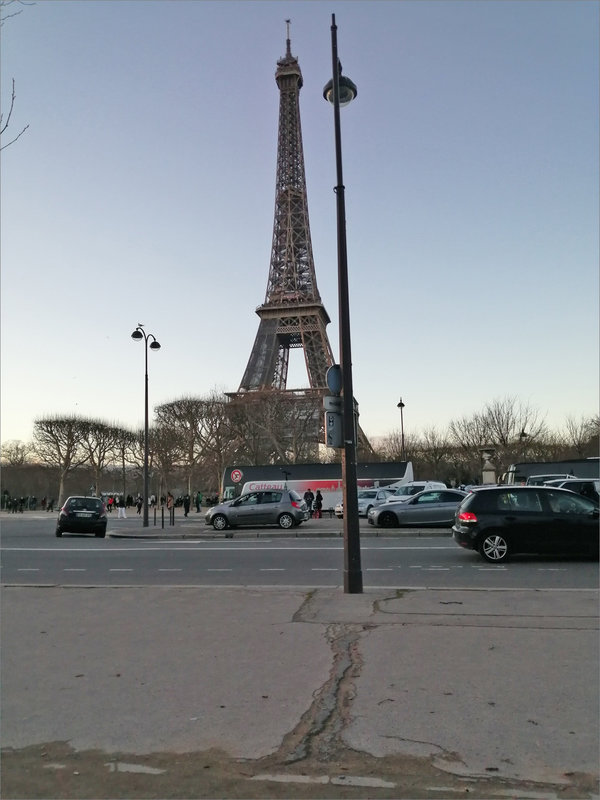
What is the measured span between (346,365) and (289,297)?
217 ft

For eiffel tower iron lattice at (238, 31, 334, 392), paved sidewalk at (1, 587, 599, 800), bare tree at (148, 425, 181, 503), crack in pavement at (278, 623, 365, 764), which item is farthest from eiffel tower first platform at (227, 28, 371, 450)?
crack in pavement at (278, 623, 365, 764)

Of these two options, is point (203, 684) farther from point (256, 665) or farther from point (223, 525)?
point (223, 525)

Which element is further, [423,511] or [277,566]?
[423,511]

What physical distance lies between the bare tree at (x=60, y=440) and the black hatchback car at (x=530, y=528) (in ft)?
187

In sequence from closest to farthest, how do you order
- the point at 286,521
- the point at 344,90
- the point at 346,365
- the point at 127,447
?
1. the point at 346,365
2. the point at 344,90
3. the point at 286,521
4. the point at 127,447

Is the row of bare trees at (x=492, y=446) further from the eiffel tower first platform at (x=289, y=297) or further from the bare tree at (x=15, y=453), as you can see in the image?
the bare tree at (x=15, y=453)

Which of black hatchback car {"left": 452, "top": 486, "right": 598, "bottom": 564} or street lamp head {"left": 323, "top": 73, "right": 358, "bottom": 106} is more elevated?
street lamp head {"left": 323, "top": 73, "right": 358, "bottom": 106}

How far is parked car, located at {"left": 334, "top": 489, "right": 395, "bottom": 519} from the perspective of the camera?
108 feet

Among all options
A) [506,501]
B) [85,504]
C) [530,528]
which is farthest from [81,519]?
[530,528]

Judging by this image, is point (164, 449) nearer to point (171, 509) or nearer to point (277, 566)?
point (171, 509)

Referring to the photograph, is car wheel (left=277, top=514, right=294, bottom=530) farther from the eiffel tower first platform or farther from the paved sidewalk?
the eiffel tower first platform

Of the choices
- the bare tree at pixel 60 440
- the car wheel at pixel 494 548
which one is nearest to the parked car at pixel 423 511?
the car wheel at pixel 494 548

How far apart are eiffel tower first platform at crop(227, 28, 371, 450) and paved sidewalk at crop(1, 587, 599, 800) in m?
56.9

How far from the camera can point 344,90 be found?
1034 cm
